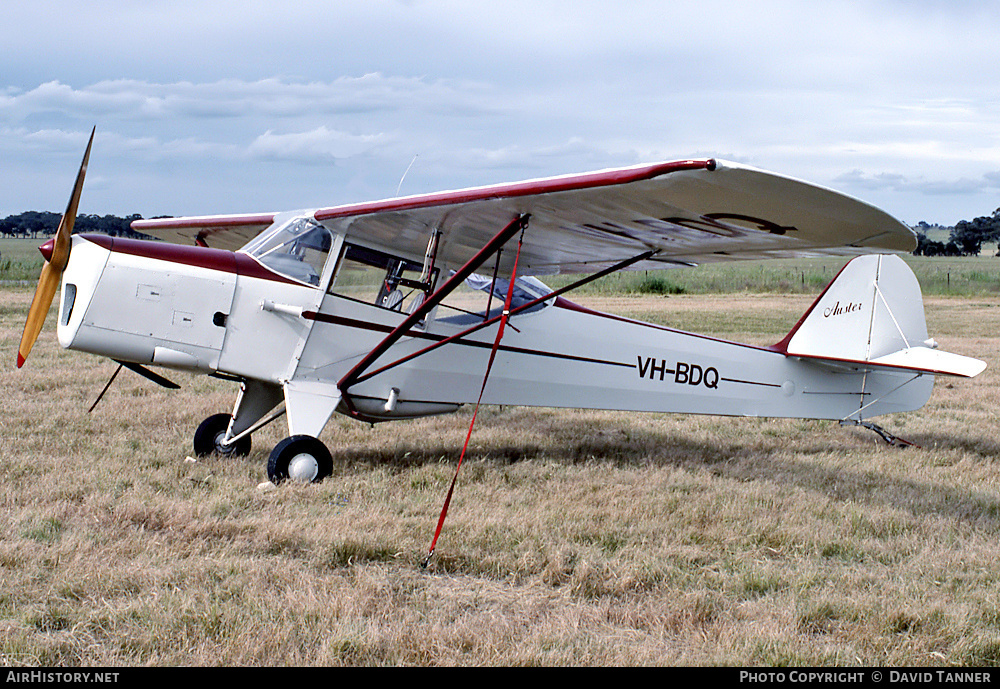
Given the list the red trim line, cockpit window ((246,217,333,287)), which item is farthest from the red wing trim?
the red trim line

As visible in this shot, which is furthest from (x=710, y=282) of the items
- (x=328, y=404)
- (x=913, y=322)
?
(x=328, y=404)

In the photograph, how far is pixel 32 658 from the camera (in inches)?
125

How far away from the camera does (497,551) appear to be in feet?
15.3

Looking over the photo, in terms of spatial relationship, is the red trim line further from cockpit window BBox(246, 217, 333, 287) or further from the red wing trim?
the red wing trim

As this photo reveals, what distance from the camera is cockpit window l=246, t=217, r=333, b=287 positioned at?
636cm

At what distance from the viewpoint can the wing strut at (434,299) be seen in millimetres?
5359

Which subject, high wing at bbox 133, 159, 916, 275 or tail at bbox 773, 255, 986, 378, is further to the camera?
tail at bbox 773, 255, 986, 378

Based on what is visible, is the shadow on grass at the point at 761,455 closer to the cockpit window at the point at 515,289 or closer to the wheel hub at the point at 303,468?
the wheel hub at the point at 303,468

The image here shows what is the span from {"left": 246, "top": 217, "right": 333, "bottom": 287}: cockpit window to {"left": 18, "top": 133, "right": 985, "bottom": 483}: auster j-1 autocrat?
0.01 meters

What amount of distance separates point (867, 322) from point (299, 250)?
5.37 metres

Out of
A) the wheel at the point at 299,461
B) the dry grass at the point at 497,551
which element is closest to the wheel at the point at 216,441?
the dry grass at the point at 497,551

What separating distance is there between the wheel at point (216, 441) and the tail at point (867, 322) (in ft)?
16.6

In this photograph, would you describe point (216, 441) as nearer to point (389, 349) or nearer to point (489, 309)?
point (389, 349)

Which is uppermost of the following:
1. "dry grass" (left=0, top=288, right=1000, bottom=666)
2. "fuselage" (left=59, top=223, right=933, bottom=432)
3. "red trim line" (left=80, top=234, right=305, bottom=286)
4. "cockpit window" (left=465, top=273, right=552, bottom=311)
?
"red trim line" (left=80, top=234, right=305, bottom=286)
